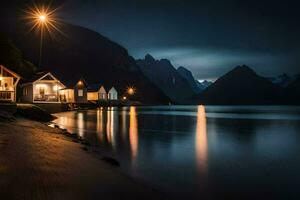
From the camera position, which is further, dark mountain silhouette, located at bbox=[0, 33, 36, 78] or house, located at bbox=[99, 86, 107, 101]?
house, located at bbox=[99, 86, 107, 101]

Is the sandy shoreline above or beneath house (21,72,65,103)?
beneath

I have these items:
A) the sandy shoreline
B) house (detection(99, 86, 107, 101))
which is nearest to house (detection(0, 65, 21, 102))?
the sandy shoreline

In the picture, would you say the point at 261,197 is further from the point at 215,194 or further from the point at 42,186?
the point at 42,186

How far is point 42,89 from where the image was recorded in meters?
61.0

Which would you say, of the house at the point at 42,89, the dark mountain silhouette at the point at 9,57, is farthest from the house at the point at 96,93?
the house at the point at 42,89

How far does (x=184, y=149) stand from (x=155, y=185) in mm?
10597

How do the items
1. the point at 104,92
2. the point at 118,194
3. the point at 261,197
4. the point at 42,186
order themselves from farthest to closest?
the point at 104,92, the point at 261,197, the point at 118,194, the point at 42,186

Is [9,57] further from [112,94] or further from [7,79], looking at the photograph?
[112,94]

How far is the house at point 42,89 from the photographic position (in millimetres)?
59562

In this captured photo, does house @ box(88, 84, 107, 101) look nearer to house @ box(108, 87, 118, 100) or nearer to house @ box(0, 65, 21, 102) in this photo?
house @ box(108, 87, 118, 100)

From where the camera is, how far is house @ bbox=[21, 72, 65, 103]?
59.6 meters

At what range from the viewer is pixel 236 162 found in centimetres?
1714

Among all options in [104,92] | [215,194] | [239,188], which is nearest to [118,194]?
[215,194]

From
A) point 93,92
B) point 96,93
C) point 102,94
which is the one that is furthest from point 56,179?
point 102,94
